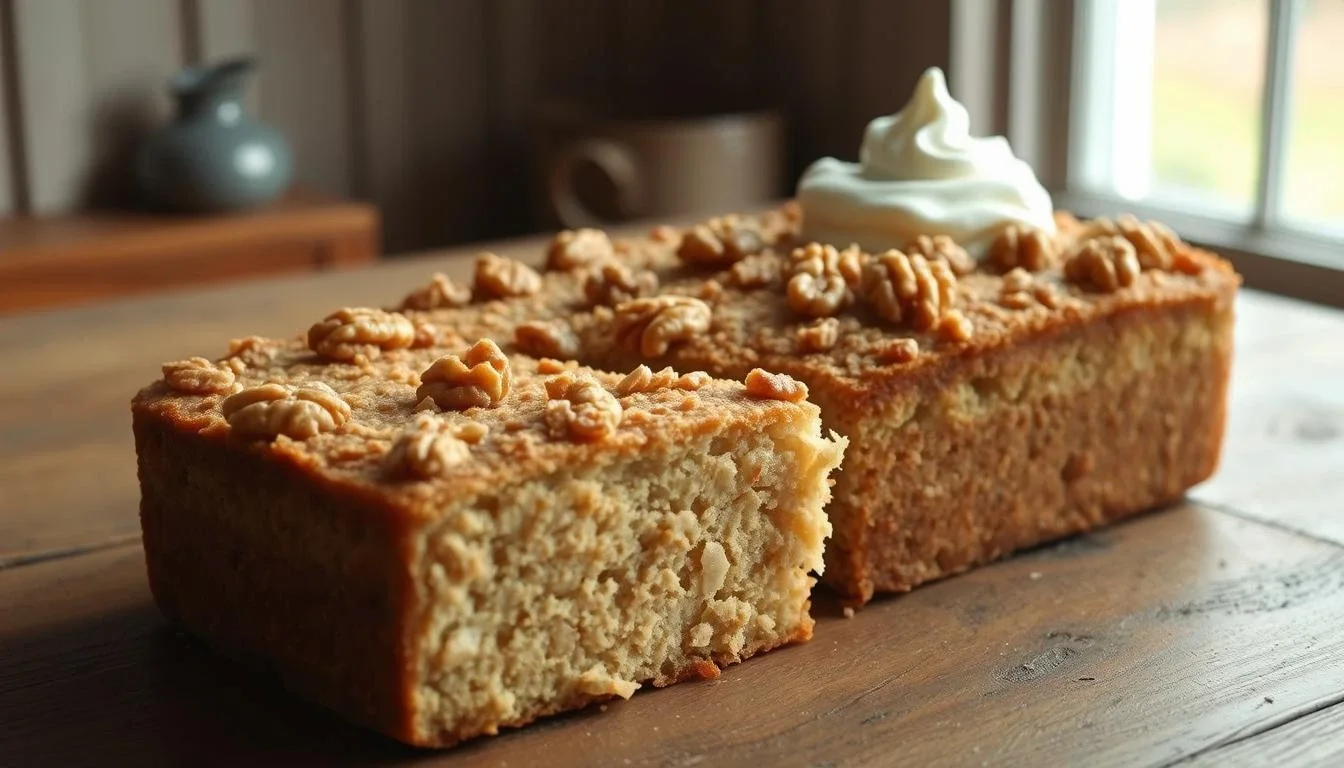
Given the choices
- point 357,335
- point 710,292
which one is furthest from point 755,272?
point 357,335

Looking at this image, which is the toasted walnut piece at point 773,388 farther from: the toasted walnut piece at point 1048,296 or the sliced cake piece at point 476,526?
the toasted walnut piece at point 1048,296

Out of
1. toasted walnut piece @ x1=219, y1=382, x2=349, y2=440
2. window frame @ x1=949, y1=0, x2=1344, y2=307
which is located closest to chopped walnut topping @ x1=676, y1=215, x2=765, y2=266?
toasted walnut piece @ x1=219, y1=382, x2=349, y2=440

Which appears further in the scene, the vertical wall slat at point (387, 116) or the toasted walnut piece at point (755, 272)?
the vertical wall slat at point (387, 116)

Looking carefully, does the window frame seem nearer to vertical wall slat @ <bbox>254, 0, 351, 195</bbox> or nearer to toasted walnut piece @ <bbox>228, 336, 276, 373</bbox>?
vertical wall slat @ <bbox>254, 0, 351, 195</bbox>

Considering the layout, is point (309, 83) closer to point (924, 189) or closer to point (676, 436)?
point (924, 189)

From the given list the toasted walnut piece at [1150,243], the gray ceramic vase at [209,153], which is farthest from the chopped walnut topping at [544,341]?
the gray ceramic vase at [209,153]
